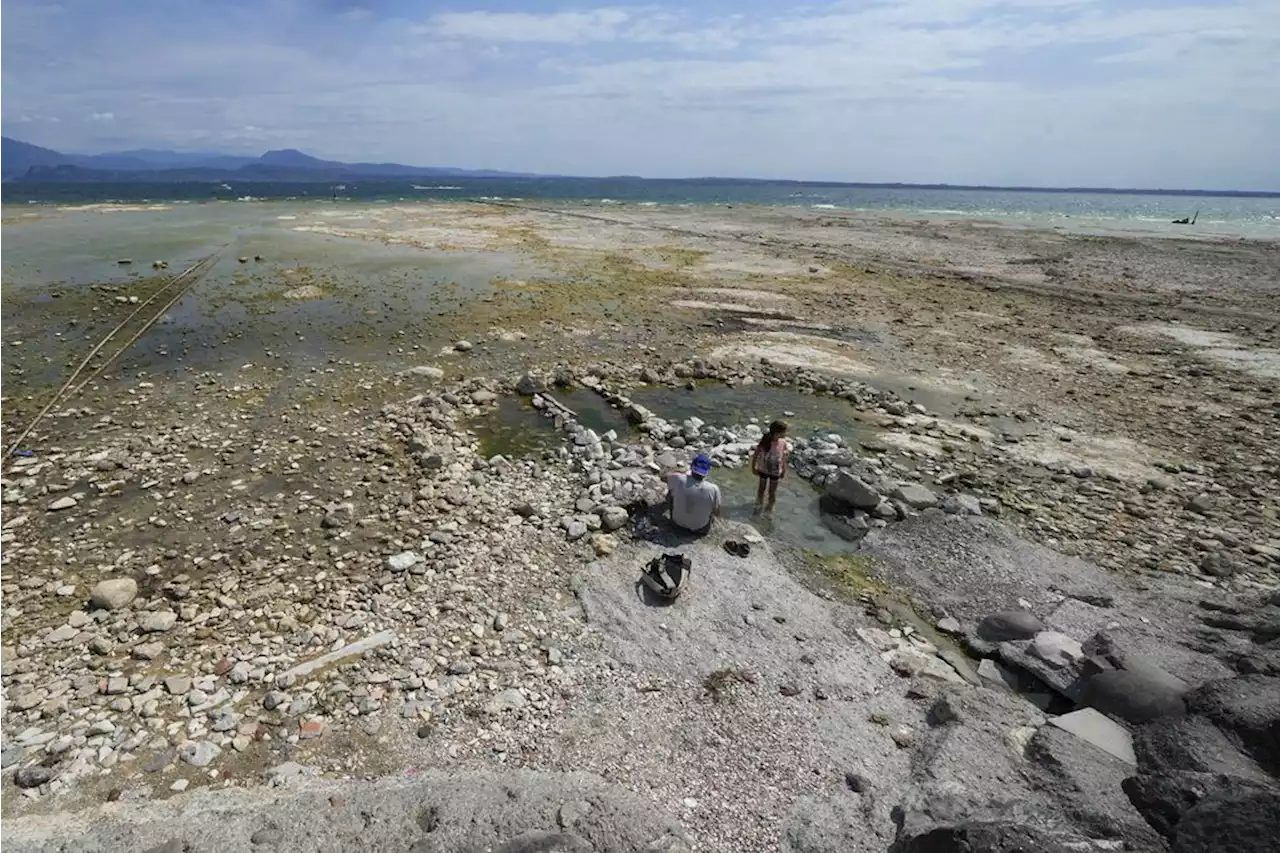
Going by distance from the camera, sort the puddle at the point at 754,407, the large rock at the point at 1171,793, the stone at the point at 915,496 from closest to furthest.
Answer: the large rock at the point at 1171,793, the stone at the point at 915,496, the puddle at the point at 754,407

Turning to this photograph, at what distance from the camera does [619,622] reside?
7.14 meters

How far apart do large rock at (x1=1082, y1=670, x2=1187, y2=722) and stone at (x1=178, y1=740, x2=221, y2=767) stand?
7809 mm

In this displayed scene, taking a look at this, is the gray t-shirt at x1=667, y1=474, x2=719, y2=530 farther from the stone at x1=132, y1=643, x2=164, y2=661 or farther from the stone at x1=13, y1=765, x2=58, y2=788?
the stone at x1=13, y1=765, x2=58, y2=788

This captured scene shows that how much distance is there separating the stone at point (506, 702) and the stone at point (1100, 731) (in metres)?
4.84

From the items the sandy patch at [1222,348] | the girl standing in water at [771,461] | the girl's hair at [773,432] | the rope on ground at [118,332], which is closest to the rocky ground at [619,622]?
the rope on ground at [118,332]

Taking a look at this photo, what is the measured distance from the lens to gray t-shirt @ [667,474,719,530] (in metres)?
8.77

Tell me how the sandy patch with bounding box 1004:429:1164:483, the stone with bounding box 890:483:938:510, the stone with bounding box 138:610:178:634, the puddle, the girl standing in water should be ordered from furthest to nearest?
the puddle, the sandy patch with bounding box 1004:429:1164:483, the stone with bounding box 890:483:938:510, the girl standing in water, the stone with bounding box 138:610:178:634

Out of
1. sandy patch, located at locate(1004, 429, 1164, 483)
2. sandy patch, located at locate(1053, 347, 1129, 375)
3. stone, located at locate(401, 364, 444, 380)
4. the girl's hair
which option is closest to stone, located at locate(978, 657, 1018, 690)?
the girl's hair

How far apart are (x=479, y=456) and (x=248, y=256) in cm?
2849

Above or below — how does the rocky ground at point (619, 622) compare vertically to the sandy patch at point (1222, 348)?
below

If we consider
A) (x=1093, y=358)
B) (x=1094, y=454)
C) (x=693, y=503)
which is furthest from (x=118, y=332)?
(x=1093, y=358)

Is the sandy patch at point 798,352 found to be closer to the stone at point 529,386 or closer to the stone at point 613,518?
the stone at point 529,386

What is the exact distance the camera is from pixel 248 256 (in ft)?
106

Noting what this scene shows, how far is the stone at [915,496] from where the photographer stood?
9.93 m
